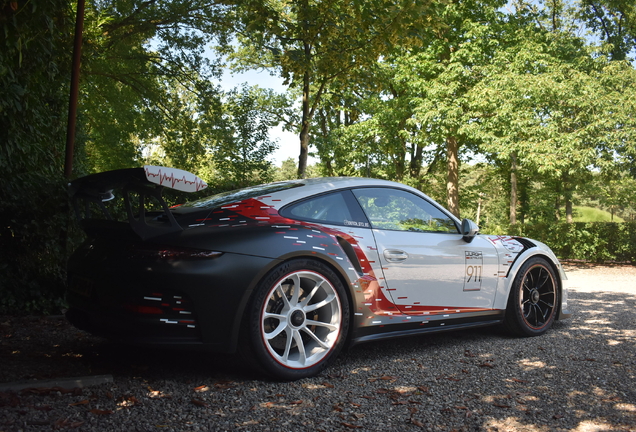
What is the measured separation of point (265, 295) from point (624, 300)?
7.22 m

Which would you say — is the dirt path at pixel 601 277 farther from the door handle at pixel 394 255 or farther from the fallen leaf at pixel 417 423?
the fallen leaf at pixel 417 423

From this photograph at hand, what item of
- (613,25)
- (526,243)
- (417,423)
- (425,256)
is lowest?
(417,423)

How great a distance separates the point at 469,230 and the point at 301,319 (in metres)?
1.82

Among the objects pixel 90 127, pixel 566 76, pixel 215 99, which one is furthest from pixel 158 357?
pixel 566 76

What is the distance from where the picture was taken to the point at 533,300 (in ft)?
16.8

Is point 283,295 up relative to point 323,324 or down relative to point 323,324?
up

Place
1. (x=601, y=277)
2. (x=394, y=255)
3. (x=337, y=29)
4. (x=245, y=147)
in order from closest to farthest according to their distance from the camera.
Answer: (x=394, y=255) → (x=337, y=29) → (x=245, y=147) → (x=601, y=277)

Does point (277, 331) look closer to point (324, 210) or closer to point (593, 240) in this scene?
point (324, 210)

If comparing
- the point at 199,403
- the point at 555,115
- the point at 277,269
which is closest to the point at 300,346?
the point at 277,269

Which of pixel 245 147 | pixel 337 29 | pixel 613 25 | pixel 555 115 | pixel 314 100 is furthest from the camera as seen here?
pixel 613 25

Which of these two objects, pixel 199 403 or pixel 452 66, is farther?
pixel 452 66

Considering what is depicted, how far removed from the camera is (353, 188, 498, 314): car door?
13.0 feet

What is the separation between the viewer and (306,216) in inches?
145

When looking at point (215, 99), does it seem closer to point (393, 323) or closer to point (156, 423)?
point (393, 323)
